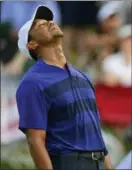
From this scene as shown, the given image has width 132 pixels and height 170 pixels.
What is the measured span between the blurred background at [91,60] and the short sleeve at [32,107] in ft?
12.5

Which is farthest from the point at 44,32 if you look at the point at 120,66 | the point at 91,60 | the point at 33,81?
the point at 91,60

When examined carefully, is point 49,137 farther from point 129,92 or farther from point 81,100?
point 129,92

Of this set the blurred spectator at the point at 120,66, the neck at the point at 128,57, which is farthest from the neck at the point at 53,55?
the neck at the point at 128,57

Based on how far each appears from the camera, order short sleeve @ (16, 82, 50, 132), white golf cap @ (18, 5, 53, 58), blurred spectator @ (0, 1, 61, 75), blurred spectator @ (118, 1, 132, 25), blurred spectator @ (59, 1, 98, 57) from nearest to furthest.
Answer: short sleeve @ (16, 82, 50, 132)
white golf cap @ (18, 5, 53, 58)
blurred spectator @ (0, 1, 61, 75)
blurred spectator @ (118, 1, 132, 25)
blurred spectator @ (59, 1, 98, 57)

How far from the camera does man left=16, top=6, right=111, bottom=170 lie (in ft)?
18.2

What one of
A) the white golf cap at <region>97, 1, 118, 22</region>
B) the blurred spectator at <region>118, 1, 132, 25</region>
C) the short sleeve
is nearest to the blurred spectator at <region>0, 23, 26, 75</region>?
the white golf cap at <region>97, 1, 118, 22</region>

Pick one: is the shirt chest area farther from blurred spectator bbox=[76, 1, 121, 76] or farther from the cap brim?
blurred spectator bbox=[76, 1, 121, 76]

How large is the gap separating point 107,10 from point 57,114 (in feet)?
18.5

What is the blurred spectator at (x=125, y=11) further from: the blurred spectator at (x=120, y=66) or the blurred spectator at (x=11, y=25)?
the blurred spectator at (x=11, y=25)

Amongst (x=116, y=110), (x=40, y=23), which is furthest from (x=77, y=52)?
(x=40, y=23)

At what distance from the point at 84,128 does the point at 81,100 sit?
0.19 meters

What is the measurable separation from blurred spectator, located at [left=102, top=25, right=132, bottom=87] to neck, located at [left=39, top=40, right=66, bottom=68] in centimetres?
421

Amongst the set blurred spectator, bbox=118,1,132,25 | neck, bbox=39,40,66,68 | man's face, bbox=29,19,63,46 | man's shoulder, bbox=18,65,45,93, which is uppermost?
man's face, bbox=29,19,63,46

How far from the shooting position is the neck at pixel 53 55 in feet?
19.3
